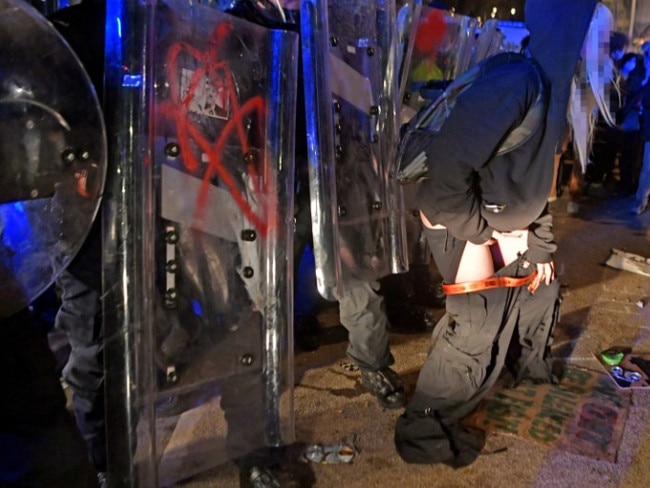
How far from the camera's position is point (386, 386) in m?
2.57

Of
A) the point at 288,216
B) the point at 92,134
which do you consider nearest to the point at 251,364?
the point at 288,216

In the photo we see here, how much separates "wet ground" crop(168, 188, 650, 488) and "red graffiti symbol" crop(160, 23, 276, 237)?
0.71 metres

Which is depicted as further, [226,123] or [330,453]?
[330,453]

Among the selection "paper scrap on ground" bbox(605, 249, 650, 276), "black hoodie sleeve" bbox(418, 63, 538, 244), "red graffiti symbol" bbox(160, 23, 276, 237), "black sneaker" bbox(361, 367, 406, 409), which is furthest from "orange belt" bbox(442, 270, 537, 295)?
"paper scrap on ground" bbox(605, 249, 650, 276)

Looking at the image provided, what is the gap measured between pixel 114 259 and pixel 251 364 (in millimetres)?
A: 585

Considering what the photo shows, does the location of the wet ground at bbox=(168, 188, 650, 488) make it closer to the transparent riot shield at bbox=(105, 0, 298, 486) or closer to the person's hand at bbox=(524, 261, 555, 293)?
the transparent riot shield at bbox=(105, 0, 298, 486)

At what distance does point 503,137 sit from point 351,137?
63 centimetres

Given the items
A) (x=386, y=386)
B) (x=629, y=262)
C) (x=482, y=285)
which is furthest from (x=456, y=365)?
(x=629, y=262)

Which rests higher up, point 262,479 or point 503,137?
point 503,137

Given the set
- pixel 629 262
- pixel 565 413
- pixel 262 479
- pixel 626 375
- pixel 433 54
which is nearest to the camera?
pixel 262 479

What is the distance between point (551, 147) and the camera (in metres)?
1.91

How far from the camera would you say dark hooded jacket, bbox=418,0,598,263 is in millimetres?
1795

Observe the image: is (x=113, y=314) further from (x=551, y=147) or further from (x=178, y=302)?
(x=551, y=147)

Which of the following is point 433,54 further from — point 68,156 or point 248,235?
point 68,156
